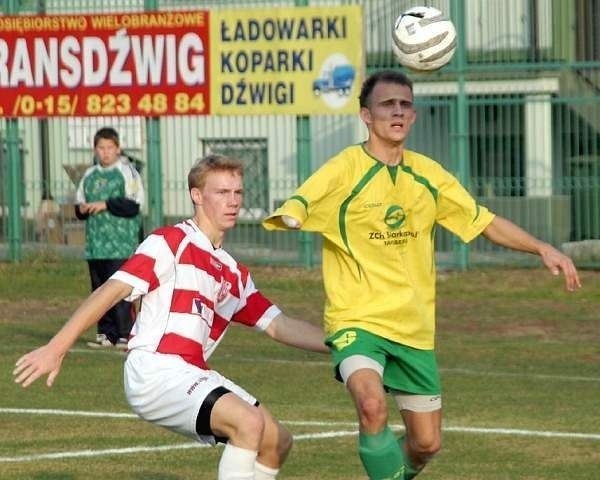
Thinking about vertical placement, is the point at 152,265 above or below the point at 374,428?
above

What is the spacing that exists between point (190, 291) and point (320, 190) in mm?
911

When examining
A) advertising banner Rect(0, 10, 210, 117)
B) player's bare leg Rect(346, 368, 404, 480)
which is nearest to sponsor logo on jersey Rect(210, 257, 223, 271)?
player's bare leg Rect(346, 368, 404, 480)

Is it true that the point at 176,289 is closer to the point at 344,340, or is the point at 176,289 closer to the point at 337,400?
the point at 344,340

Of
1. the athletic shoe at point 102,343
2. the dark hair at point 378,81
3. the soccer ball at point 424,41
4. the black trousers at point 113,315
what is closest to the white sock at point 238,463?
the dark hair at point 378,81

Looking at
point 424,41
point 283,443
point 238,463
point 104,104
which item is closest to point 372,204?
point 283,443

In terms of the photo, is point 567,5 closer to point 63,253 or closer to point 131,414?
point 63,253

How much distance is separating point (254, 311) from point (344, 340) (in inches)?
17.7

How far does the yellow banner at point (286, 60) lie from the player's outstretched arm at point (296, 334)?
13.3m

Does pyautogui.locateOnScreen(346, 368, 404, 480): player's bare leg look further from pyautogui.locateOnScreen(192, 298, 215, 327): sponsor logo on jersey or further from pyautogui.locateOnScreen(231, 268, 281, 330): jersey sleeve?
pyautogui.locateOnScreen(192, 298, 215, 327): sponsor logo on jersey

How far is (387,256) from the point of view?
818 centimetres

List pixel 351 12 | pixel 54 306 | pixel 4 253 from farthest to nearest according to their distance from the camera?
pixel 4 253
pixel 351 12
pixel 54 306

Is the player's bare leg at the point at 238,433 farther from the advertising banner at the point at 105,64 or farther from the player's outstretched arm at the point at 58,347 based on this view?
the advertising banner at the point at 105,64

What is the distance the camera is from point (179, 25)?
22141 millimetres

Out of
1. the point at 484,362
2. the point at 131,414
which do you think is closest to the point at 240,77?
the point at 484,362
